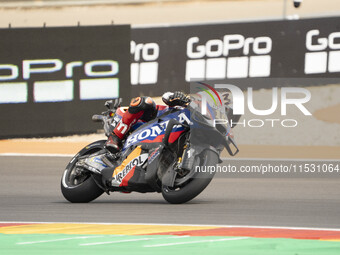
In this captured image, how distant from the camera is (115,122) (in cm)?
1017

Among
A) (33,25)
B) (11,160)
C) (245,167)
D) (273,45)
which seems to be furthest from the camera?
(33,25)

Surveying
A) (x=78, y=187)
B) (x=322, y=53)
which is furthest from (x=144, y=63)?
(x=78, y=187)

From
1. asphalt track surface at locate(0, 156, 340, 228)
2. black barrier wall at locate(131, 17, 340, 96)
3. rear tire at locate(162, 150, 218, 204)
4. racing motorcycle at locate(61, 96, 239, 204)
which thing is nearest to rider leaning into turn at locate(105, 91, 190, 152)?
racing motorcycle at locate(61, 96, 239, 204)

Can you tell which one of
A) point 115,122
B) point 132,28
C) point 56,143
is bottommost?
point 56,143

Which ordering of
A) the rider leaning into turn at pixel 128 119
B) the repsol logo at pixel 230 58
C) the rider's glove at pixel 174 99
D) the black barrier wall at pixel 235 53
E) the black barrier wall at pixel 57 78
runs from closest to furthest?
the rider's glove at pixel 174 99, the rider leaning into turn at pixel 128 119, the black barrier wall at pixel 235 53, the repsol logo at pixel 230 58, the black barrier wall at pixel 57 78

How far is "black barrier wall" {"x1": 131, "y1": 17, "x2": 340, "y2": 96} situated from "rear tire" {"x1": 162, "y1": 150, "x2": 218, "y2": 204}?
29.9ft

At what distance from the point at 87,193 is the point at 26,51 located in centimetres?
1031

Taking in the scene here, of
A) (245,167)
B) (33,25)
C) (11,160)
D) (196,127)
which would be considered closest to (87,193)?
(196,127)

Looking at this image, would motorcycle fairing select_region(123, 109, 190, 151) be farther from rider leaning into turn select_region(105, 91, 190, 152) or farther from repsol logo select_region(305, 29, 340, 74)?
repsol logo select_region(305, 29, 340, 74)

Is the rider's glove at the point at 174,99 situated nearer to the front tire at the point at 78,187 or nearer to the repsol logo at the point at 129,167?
the repsol logo at the point at 129,167

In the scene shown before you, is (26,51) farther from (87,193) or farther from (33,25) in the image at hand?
(87,193)

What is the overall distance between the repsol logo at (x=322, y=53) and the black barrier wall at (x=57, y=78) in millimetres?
3995

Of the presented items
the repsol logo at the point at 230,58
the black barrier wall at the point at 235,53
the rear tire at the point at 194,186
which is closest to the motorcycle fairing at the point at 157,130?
the rear tire at the point at 194,186

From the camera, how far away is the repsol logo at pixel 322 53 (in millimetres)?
18812
